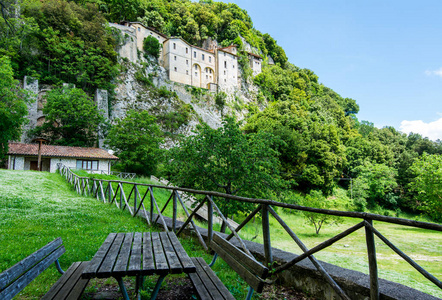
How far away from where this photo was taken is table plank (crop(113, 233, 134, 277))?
84.1 inches

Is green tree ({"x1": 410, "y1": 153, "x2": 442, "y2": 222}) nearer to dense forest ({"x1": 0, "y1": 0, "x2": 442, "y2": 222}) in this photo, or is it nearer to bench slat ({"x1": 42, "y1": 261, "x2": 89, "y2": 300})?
dense forest ({"x1": 0, "y1": 0, "x2": 442, "y2": 222})

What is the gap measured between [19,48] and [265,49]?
60.8 m

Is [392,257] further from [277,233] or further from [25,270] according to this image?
[25,270]

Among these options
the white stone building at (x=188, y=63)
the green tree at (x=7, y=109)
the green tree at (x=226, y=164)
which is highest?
the white stone building at (x=188, y=63)

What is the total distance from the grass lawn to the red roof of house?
18691 millimetres

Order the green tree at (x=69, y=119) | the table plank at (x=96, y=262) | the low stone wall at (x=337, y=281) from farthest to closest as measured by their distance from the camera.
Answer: the green tree at (x=69, y=119) → the low stone wall at (x=337, y=281) → the table plank at (x=96, y=262)

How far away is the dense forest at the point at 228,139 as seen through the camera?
11273 millimetres

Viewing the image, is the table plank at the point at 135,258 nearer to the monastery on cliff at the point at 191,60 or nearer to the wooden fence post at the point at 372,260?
the wooden fence post at the point at 372,260

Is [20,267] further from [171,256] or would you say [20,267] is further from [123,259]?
[171,256]

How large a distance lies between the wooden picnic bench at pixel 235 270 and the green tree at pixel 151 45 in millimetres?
52146

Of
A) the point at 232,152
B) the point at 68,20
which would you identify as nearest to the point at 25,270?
the point at 232,152

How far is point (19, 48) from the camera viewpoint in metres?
32.9

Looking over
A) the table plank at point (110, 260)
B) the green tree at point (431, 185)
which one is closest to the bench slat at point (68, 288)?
the table plank at point (110, 260)

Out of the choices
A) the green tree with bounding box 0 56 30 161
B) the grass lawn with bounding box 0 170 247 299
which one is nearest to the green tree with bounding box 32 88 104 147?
the green tree with bounding box 0 56 30 161
